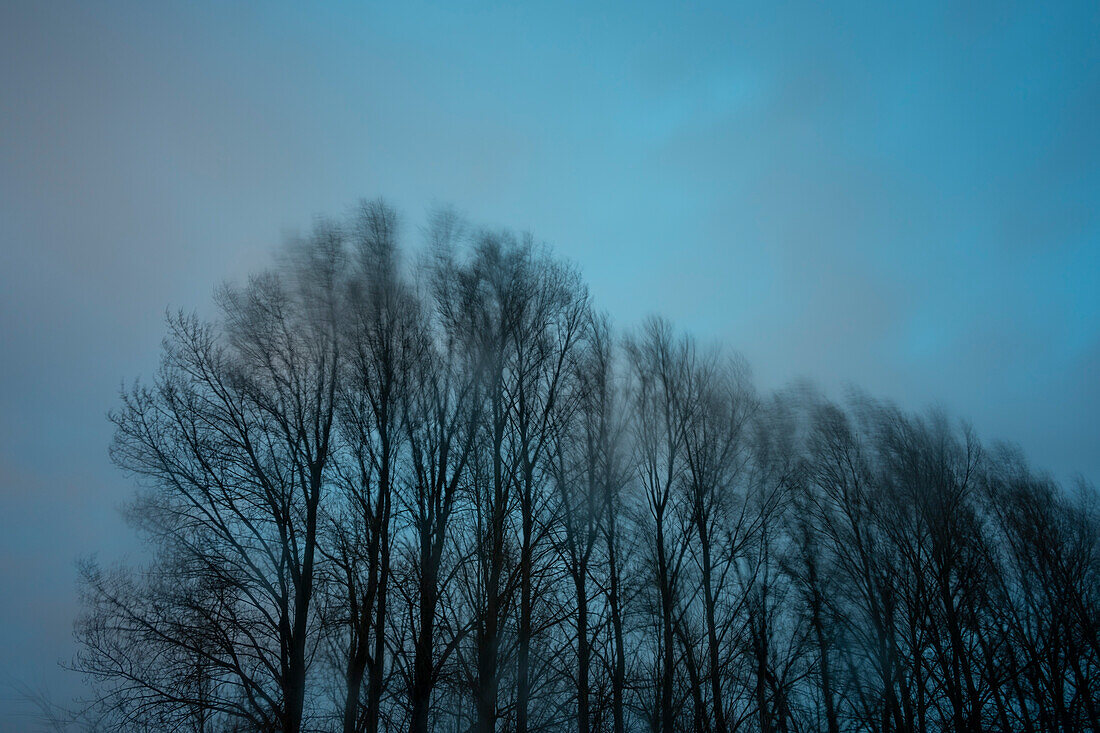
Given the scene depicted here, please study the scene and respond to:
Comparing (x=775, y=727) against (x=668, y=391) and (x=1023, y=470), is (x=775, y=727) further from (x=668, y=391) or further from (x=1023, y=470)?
(x=1023, y=470)

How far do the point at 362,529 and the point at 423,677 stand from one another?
278cm

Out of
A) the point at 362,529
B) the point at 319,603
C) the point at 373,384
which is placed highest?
the point at 373,384

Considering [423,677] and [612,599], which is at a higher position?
[612,599]

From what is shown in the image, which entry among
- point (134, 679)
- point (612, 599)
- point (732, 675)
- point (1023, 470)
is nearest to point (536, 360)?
point (612, 599)

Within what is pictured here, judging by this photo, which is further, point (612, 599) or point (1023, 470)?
point (1023, 470)

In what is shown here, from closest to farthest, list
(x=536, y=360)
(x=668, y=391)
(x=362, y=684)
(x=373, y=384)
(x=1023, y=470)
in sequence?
1. (x=362, y=684)
2. (x=373, y=384)
3. (x=536, y=360)
4. (x=668, y=391)
5. (x=1023, y=470)

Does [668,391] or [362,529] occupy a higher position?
[668,391]

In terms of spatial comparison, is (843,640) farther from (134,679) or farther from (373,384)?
(134,679)

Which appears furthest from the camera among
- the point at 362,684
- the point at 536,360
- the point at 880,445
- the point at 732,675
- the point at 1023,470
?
the point at 1023,470

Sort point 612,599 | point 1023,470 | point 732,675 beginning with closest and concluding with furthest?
point 612,599, point 732,675, point 1023,470

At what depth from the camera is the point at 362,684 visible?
1145 cm

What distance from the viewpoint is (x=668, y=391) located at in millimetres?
19578

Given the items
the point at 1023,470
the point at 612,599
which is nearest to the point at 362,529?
the point at 612,599

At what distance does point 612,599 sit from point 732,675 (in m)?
5.11
